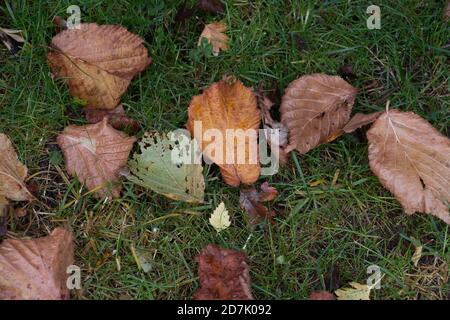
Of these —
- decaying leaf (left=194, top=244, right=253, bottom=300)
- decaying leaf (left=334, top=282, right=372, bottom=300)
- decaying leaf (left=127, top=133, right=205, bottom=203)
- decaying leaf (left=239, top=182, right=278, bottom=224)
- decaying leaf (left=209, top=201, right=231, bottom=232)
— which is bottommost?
decaying leaf (left=334, top=282, right=372, bottom=300)

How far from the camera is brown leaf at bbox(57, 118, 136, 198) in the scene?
2.51 meters

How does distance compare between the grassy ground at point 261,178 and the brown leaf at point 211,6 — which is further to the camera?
the brown leaf at point 211,6

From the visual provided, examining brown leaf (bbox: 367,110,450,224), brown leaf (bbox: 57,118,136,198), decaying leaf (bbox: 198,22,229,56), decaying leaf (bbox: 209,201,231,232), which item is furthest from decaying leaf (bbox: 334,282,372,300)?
decaying leaf (bbox: 198,22,229,56)

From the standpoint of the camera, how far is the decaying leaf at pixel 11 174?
8.11ft

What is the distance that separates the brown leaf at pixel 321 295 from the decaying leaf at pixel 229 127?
0.51 metres

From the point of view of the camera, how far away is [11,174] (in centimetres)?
248

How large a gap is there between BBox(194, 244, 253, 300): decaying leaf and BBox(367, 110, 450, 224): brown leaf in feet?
2.22

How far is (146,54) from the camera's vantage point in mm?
2613

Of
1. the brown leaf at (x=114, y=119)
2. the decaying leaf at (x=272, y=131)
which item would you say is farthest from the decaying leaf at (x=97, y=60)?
the decaying leaf at (x=272, y=131)

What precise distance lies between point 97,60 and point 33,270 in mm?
899

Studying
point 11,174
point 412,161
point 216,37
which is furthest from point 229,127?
point 11,174

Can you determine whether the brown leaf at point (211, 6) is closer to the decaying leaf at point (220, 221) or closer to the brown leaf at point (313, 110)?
the brown leaf at point (313, 110)

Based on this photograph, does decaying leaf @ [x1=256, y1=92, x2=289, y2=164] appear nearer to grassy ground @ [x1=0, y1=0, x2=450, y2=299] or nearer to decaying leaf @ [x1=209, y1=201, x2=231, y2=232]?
grassy ground @ [x1=0, y1=0, x2=450, y2=299]

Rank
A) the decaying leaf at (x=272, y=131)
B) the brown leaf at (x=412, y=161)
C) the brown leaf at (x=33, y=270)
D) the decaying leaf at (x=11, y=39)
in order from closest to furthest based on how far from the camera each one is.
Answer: the brown leaf at (x=33, y=270) < the brown leaf at (x=412, y=161) < the decaying leaf at (x=272, y=131) < the decaying leaf at (x=11, y=39)
